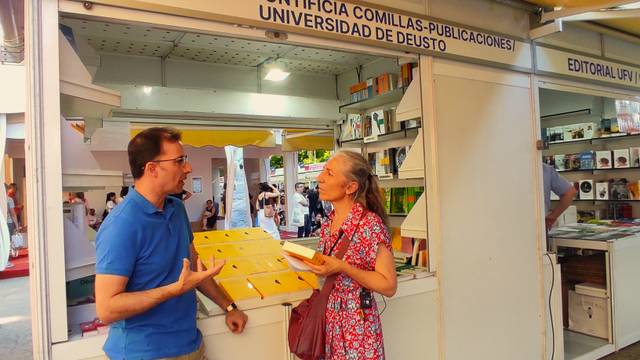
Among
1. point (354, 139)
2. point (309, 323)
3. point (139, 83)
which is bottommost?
point (309, 323)

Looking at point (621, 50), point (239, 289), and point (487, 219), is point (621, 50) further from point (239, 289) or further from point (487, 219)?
point (239, 289)

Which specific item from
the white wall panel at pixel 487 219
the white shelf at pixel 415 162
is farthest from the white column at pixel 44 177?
the white wall panel at pixel 487 219

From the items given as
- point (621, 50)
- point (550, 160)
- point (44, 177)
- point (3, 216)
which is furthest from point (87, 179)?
point (550, 160)

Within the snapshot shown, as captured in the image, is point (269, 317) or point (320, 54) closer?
point (269, 317)

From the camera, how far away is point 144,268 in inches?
58.7

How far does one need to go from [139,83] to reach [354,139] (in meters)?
2.28

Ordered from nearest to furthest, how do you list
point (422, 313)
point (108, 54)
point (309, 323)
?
point (309, 323)
point (422, 313)
point (108, 54)

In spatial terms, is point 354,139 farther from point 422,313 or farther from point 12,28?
point 12,28

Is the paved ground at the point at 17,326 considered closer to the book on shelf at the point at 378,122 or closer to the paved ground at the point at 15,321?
the paved ground at the point at 15,321

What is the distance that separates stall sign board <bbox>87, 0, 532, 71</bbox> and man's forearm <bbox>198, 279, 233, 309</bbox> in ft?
4.11

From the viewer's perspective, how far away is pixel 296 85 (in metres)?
5.18

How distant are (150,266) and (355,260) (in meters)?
0.80

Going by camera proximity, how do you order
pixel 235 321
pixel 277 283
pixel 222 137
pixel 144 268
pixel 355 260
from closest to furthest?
pixel 144 268
pixel 355 260
pixel 235 321
pixel 277 283
pixel 222 137

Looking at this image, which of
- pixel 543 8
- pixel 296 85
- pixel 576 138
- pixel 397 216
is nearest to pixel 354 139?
pixel 397 216
